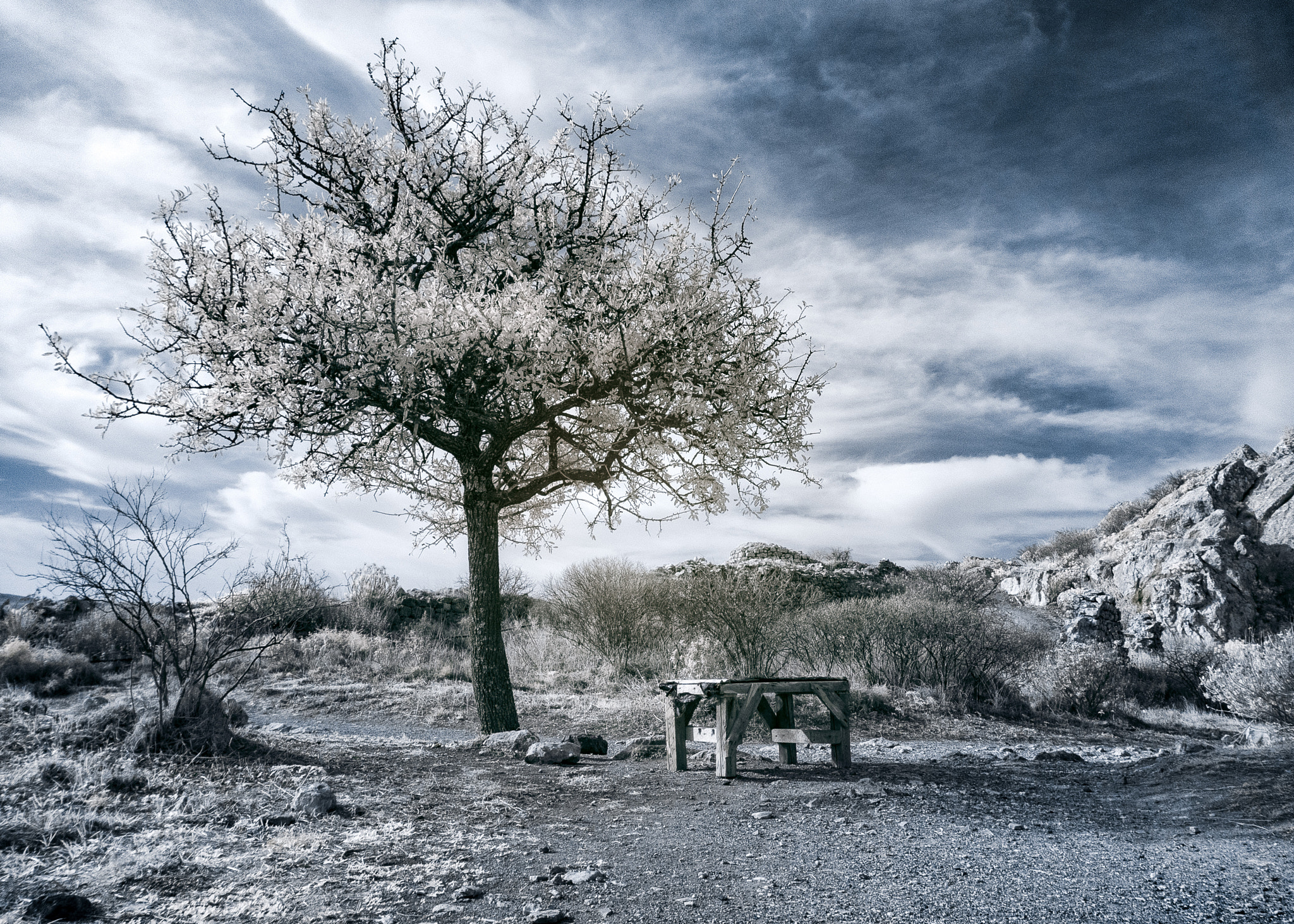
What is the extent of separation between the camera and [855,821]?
5020 mm

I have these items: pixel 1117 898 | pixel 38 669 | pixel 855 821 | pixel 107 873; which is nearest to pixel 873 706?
pixel 855 821

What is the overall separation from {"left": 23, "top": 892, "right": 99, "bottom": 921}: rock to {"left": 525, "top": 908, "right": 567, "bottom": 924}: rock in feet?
6.10

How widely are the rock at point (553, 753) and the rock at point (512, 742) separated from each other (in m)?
0.24

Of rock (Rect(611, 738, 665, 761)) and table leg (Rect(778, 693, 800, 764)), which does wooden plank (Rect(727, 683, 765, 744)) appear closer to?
table leg (Rect(778, 693, 800, 764))

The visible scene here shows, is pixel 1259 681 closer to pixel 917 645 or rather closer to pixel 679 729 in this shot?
pixel 917 645

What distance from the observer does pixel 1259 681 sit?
32.0 ft

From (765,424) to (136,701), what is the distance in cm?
706

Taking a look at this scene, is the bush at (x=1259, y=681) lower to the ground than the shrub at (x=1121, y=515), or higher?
lower

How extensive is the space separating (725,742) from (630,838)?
201 cm

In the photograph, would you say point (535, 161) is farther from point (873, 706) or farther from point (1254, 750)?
point (1254, 750)

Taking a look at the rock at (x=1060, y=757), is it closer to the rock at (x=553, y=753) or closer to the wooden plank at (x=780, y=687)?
the wooden plank at (x=780, y=687)

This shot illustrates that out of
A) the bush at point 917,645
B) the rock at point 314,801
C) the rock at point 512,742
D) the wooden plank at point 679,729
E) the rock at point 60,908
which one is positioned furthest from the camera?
the bush at point 917,645

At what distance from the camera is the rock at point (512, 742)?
7.75 meters

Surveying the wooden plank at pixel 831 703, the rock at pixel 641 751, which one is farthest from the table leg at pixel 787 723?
the rock at pixel 641 751
